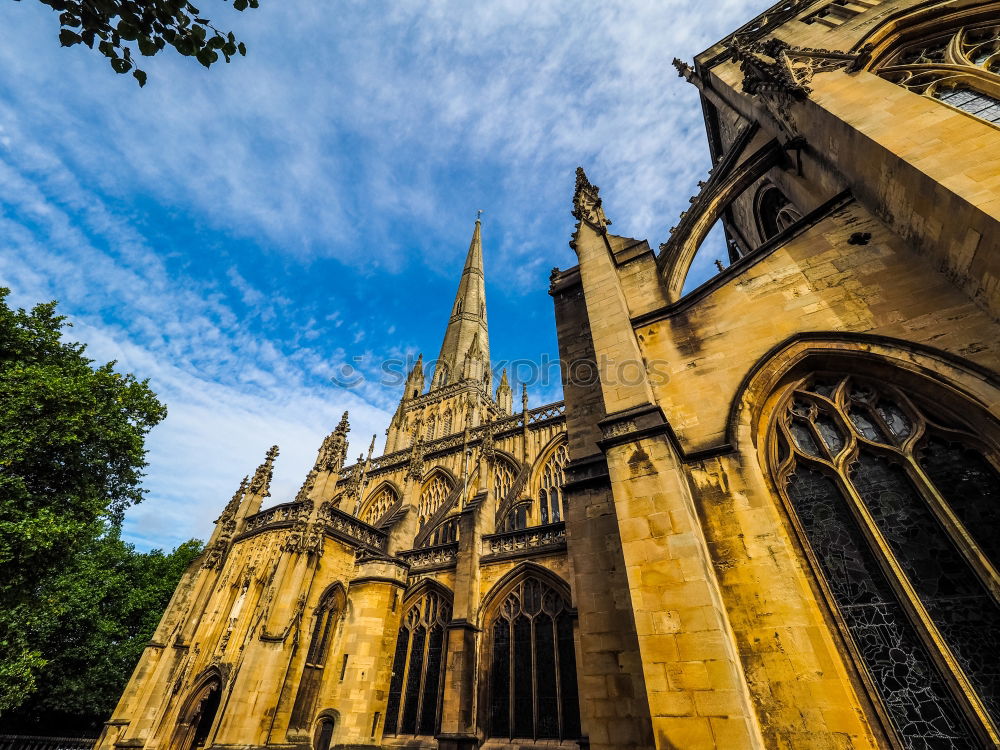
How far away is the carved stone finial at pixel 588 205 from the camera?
8.09 metres

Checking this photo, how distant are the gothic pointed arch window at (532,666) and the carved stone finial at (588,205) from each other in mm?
7939

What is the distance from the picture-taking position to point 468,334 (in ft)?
118

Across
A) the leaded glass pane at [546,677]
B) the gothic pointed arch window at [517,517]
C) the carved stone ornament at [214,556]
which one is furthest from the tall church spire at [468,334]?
the leaded glass pane at [546,677]

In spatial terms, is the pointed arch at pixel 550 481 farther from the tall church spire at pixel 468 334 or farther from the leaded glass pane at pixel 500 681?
the tall church spire at pixel 468 334

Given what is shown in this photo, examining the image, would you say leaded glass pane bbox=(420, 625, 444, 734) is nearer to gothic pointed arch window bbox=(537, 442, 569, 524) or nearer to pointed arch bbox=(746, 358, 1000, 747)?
gothic pointed arch window bbox=(537, 442, 569, 524)

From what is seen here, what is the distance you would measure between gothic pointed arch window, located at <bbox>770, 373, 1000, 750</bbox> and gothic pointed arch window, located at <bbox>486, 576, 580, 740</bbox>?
595cm

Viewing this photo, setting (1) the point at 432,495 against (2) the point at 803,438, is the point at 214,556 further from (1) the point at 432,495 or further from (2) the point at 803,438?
(2) the point at 803,438

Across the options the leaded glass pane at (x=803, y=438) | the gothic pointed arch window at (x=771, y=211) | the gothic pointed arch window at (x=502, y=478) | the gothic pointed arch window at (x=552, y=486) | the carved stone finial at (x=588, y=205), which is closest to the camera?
the leaded glass pane at (x=803, y=438)

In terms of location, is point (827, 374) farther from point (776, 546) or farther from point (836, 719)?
point (836, 719)

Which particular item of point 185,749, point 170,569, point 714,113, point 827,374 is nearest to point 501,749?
point 185,749

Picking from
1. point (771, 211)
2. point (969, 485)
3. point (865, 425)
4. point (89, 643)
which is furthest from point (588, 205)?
point (89, 643)

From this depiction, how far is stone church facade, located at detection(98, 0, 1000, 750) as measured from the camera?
3475 millimetres

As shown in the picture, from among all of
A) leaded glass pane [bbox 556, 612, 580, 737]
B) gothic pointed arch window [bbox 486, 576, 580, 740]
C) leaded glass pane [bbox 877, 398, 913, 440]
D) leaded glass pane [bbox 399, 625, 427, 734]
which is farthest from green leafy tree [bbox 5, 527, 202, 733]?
leaded glass pane [bbox 877, 398, 913, 440]

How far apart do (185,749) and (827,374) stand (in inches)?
554
